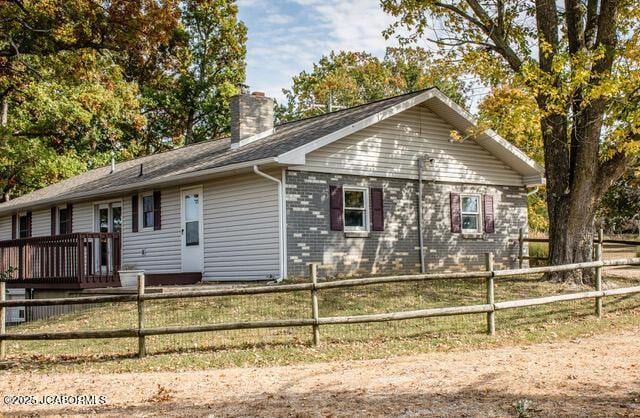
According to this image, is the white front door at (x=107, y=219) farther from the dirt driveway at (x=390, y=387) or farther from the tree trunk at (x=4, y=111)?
the dirt driveway at (x=390, y=387)

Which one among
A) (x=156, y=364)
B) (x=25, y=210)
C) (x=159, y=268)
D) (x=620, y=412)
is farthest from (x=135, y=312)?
(x=25, y=210)

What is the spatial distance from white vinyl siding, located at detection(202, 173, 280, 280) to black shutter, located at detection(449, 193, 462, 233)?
6086mm

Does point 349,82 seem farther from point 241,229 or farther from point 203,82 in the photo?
point 241,229

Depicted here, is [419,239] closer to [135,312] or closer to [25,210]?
[135,312]

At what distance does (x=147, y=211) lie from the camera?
2178cm

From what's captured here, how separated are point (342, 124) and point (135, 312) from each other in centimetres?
746

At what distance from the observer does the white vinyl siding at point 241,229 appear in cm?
1762

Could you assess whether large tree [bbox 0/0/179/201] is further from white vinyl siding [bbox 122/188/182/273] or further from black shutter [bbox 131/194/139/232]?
white vinyl siding [bbox 122/188/182/273]

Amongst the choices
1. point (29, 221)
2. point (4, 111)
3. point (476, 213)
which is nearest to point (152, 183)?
point (476, 213)

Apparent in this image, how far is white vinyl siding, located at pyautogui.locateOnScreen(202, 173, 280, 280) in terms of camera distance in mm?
17625

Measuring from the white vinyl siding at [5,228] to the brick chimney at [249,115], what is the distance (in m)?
13.8

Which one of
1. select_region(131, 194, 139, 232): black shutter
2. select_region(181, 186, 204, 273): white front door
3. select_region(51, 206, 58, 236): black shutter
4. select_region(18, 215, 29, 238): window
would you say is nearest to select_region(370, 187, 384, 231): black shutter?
select_region(181, 186, 204, 273): white front door

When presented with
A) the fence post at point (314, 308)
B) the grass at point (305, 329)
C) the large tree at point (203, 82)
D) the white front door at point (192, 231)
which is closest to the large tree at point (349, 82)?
the large tree at point (203, 82)

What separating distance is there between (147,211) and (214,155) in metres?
2.97
